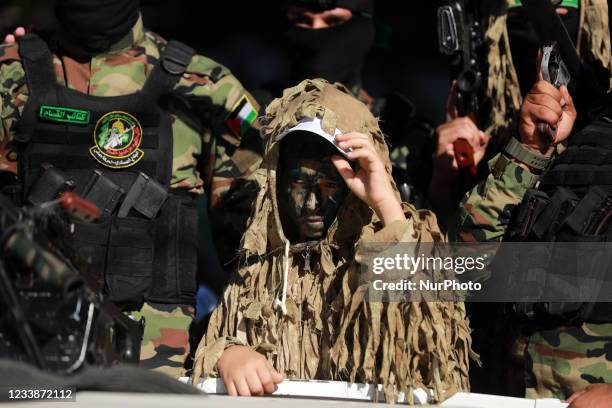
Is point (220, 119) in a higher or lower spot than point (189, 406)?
lower

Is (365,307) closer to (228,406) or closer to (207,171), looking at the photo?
(228,406)

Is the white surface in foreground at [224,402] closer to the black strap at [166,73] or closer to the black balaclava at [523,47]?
the black strap at [166,73]

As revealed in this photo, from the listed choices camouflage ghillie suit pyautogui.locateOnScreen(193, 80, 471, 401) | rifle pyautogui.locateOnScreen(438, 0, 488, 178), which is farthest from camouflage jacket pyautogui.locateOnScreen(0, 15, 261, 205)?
rifle pyautogui.locateOnScreen(438, 0, 488, 178)

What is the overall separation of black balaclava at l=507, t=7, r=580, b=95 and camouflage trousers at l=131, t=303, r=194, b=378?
61.7 inches

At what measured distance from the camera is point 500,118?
14.5 feet

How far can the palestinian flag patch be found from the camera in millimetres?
4199

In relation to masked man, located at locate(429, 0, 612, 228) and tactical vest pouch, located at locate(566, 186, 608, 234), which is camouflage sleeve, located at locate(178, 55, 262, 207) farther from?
tactical vest pouch, located at locate(566, 186, 608, 234)

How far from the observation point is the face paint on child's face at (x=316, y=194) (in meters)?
3.65

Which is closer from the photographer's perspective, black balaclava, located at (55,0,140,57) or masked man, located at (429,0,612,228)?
black balaclava, located at (55,0,140,57)

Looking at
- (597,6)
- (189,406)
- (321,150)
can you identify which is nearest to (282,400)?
(189,406)

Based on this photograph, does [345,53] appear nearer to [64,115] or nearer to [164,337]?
[64,115]

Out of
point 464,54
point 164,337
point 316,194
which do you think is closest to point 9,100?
point 164,337

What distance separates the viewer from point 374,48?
5707 mm

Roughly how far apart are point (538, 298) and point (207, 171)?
127 centimetres
